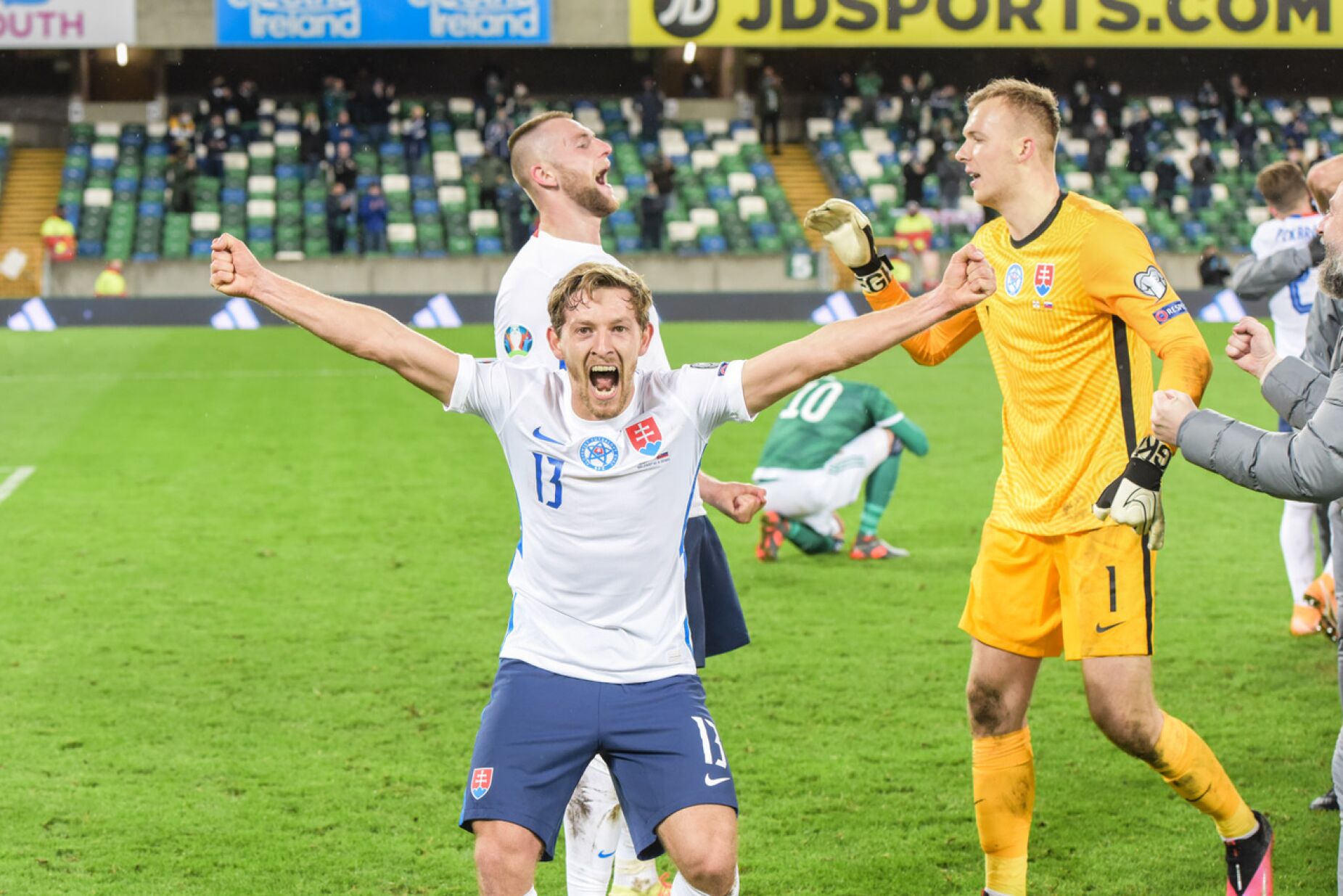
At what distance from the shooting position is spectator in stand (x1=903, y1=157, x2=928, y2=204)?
31344mm

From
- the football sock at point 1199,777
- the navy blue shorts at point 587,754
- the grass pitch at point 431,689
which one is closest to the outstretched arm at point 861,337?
the navy blue shorts at point 587,754

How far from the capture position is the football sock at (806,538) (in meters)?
9.73

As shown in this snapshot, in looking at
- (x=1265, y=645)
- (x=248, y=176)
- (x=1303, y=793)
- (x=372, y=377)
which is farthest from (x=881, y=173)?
(x=1303, y=793)

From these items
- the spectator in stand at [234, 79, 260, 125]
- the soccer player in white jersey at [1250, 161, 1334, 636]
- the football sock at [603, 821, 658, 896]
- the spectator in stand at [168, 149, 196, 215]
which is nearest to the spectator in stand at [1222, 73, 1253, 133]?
the spectator in stand at [234, 79, 260, 125]

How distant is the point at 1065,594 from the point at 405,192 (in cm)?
3050

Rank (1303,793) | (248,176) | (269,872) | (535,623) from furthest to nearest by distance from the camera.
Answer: (248,176), (1303,793), (269,872), (535,623)

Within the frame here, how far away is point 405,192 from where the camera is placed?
33.6 m

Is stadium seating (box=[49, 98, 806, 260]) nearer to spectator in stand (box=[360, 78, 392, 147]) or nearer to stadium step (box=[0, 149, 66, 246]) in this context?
spectator in stand (box=[360, 78, 392, 147])

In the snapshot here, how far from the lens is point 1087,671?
4.41 metres

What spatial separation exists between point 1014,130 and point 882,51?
120ft

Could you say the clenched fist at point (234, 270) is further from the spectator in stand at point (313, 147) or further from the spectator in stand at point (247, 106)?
the spectator in stand at point (247, 106)

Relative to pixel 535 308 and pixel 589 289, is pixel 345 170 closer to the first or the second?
pixel 535 308

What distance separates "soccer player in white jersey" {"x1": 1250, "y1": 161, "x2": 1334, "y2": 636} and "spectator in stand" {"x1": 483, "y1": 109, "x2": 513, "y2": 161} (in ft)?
86.1

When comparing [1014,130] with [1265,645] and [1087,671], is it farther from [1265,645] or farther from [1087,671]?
[1265,645]
